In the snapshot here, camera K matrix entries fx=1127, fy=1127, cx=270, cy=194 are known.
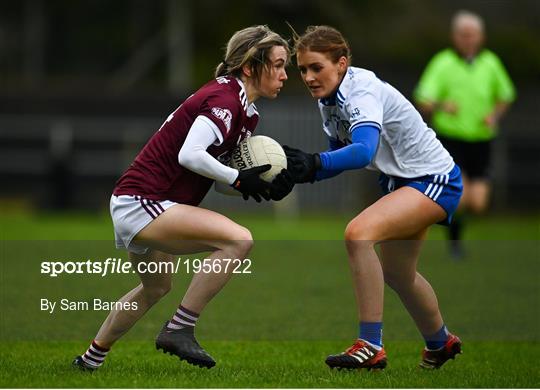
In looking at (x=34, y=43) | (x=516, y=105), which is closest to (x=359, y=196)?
(x=516, y=105)

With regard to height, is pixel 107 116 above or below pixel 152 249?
below

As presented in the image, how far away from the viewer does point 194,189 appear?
5566mm

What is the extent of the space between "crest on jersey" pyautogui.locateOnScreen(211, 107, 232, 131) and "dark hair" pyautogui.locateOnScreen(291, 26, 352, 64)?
65cm

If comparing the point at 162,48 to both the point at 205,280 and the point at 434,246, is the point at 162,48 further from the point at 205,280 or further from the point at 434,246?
the point at 205,280

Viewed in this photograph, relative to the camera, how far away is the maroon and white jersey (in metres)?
5.42

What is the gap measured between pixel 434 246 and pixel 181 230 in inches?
304

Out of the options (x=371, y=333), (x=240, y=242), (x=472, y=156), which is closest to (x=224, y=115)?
(x=240, y=242)

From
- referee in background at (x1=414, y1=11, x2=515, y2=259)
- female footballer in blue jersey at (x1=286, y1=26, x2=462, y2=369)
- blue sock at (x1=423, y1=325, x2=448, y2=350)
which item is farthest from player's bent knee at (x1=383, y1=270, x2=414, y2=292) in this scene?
referee in background at (x1=414, y1=11, x2=515, y2=259)

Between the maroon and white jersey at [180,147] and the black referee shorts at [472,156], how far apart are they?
6.42 m

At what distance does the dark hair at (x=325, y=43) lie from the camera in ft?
18.8

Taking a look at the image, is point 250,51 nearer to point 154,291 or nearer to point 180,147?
point 180,147

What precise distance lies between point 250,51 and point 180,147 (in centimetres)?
58

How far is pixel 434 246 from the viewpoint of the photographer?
1276cm

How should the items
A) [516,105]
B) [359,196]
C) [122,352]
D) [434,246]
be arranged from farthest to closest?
[516,105] < [359,196] < [434,246] < [122,352]
